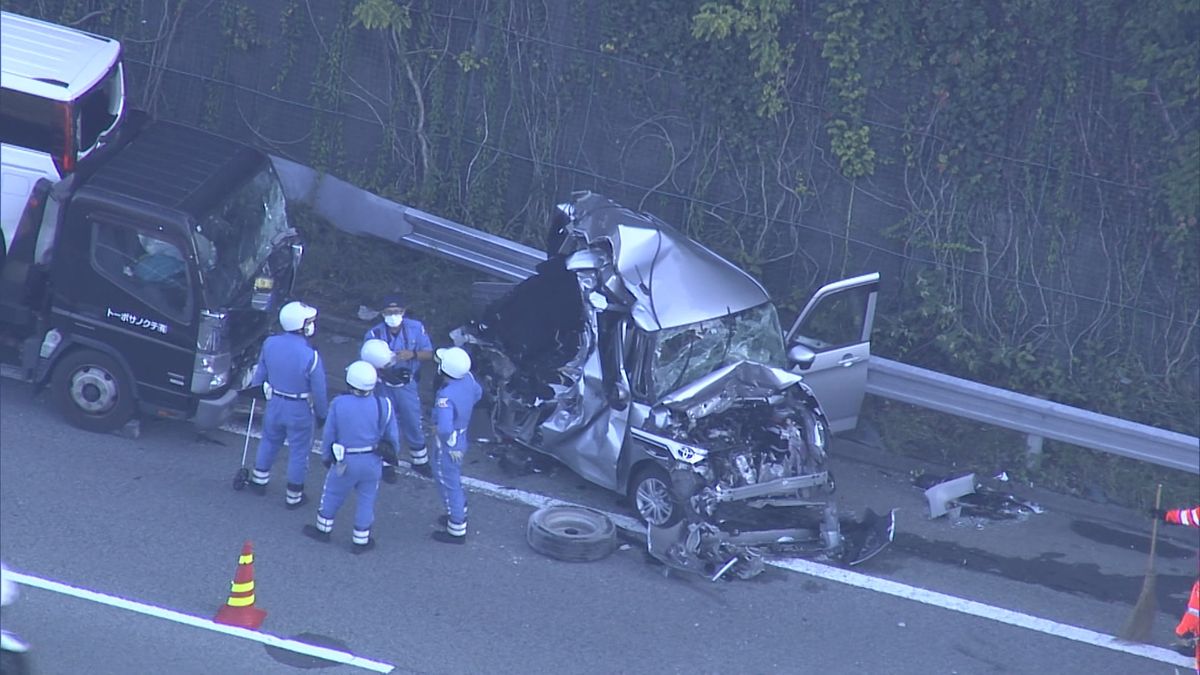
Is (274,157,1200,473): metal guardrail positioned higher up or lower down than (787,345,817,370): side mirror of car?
lower down

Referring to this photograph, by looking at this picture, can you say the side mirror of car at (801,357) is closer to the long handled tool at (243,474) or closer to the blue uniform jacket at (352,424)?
the blue uniform jacket at (352,424)

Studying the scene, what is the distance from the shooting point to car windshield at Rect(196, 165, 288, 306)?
1088 centimetres

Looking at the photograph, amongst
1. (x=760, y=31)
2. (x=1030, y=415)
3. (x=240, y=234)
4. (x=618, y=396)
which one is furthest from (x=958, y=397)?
(x=240, y=234)

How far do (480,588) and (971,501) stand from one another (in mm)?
4370

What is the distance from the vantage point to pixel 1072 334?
1359 cm

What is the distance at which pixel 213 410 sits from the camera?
11023 millimetres

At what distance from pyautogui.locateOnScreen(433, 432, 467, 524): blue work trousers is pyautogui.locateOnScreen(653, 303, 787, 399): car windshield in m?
1.62

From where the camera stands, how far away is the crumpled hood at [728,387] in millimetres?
10617

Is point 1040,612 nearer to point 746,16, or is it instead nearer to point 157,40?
point 746,16

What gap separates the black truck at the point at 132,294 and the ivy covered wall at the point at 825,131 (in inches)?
166

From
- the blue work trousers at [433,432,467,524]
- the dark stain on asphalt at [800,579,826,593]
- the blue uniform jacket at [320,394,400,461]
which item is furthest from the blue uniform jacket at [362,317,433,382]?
the dark stain on asphalt at [800,579,826,593]

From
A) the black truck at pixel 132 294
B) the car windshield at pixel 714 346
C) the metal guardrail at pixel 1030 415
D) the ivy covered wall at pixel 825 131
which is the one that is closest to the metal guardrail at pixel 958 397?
the metal guardrail at pixel 1030 415

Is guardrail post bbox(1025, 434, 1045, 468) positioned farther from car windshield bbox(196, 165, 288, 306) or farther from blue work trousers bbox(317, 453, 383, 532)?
car windshield bbox(196, 165, 288, 306)

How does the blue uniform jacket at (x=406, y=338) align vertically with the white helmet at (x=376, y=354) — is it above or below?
below
